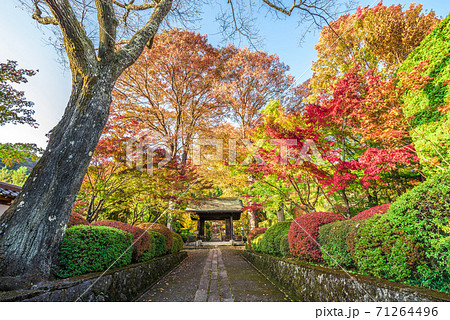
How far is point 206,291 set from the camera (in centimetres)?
386

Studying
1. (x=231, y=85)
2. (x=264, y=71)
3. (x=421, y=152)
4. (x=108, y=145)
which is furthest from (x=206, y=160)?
(x=421, y=152)

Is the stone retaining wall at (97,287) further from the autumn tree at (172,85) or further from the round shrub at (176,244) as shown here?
the autumn tree at (172,85)

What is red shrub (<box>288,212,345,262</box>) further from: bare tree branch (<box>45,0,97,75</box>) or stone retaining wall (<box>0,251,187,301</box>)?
bare tree branch (<box>45,0,97,75</box>)

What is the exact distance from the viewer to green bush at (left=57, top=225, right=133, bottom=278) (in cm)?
277

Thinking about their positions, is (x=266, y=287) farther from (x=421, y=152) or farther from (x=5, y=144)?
(x=5, y=144)

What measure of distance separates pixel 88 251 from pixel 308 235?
153 inches

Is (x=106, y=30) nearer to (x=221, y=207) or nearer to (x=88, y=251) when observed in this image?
(x=88, y=251)

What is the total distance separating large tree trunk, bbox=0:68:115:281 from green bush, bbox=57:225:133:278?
0.59ft

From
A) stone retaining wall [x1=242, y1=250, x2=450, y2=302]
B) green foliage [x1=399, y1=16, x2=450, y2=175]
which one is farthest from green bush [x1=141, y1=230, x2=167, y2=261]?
green foliage [x1=399, y1=16, x2=450, y2=175]

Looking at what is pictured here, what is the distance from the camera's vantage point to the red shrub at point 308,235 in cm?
402

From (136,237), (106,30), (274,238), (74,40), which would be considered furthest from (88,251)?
(274,238)

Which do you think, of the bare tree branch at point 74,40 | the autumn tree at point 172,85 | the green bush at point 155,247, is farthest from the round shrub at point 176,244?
the bare tree branch at point 74,40

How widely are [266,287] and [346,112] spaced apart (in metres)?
4.81

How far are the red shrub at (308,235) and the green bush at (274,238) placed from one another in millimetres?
1626
